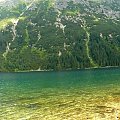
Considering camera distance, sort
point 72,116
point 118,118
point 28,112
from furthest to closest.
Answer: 1. point 28,112
2. point 72,116
3. point 118,118

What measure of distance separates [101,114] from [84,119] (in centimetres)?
392

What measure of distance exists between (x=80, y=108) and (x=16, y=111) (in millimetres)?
11643

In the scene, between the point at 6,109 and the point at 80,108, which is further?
the point at 6,109

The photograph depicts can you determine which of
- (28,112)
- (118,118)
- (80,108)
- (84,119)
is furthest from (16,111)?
(118,118)

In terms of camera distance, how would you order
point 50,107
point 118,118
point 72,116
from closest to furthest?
point 118,118, point 72,116, point 50,107

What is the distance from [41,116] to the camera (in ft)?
149

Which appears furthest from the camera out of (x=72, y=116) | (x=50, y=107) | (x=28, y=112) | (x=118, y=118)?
(x=50, y=107)

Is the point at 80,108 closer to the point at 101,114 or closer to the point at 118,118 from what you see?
the point at 101,114

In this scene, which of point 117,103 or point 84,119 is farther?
point 117,103

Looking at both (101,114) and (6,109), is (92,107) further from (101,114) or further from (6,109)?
(6,109)

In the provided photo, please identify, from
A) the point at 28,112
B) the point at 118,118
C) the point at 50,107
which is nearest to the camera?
the point at 118,118

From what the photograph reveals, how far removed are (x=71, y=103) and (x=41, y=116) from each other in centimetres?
1246

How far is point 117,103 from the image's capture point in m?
52.6

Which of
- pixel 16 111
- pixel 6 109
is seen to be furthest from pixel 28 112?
pixel 6 109
